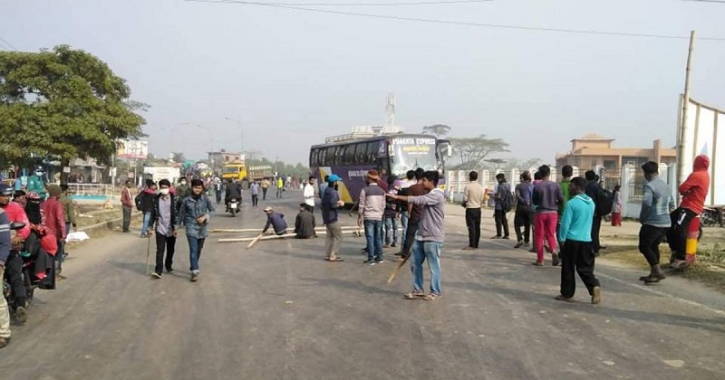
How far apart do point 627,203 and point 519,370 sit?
2296 cm

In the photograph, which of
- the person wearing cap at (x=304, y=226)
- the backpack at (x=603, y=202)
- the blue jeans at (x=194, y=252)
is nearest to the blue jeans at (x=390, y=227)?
the person wearing cap at (x=304, y=226)

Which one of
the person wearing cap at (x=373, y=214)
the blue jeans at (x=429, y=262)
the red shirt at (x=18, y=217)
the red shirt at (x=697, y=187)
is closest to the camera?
the red shirt at (x=18, y=217)

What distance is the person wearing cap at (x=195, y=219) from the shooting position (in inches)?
395

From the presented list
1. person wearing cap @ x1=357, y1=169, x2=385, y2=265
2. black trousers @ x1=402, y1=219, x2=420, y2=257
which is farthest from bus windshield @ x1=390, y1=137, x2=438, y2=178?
person wearing cap @ x1=357, y1=169, x2=385, y2=265

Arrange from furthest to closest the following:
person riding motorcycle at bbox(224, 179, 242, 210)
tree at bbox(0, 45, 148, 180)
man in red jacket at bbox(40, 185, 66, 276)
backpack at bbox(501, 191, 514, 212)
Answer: person riding motorcycle at bbox(224, 179, 242, 210) < tree at bbox(0, 45, 148, 180) < backpack at bbox(501, 191, 514, 212) < man in red jacket at bbox(40, 185, 66, 276)

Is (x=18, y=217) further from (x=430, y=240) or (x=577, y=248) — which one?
(x=577, y=248)

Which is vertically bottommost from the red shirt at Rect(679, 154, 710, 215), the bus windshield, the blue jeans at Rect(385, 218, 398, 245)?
the blue jeans at Rect(385, 218, 398, 245)

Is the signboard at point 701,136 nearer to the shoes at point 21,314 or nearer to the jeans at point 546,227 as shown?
the jeans at point 546,227

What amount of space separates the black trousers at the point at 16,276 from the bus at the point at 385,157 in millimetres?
15566

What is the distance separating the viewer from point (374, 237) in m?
11.8

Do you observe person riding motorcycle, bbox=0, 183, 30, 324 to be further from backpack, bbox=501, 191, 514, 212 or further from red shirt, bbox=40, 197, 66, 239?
backpack, bbox=501, 191, 514, 212

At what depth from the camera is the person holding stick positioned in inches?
322

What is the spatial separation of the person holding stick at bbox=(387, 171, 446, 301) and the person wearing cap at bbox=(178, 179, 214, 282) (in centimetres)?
373

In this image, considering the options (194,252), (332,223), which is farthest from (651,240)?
(194,252)
